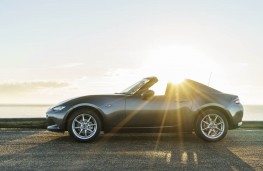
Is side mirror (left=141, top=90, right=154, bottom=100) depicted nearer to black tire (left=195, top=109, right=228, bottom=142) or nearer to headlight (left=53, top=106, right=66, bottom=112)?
black tire (left=195, top=109, right=228, bottom=142)

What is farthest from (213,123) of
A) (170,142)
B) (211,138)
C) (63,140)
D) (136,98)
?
(63,140)

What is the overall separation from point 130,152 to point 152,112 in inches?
69.5

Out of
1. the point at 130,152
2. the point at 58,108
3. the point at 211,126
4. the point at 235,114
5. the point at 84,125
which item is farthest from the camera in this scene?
the point at 235,114

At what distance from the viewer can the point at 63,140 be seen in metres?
9.87

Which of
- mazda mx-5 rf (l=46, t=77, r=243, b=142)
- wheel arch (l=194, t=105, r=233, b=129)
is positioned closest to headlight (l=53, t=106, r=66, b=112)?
mazda mx-5 rf (l=46, t=77, r=243, b=142)

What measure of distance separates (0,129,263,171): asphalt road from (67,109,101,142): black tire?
0.73 ft

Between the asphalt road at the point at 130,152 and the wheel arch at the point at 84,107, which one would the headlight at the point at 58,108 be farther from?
the asphalt road at the point at 130,152

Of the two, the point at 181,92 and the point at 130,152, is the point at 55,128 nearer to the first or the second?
the point at 130,152

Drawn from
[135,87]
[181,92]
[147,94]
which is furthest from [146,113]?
[181,92]

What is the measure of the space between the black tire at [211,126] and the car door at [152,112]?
441 millimetres

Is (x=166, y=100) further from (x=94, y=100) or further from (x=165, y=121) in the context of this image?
(x=94, y=100)

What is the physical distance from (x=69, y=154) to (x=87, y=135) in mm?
1769

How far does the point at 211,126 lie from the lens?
996 cm

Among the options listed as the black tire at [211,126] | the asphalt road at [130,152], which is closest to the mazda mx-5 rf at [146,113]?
the black tire at [211,126]
